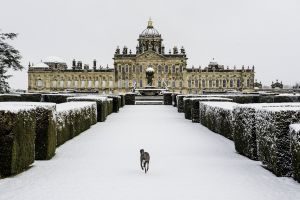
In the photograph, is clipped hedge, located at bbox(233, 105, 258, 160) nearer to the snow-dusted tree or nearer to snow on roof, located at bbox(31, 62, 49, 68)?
the snow-dusted tree

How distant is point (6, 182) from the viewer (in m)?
6.96

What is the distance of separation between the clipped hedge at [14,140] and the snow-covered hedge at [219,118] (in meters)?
5.51

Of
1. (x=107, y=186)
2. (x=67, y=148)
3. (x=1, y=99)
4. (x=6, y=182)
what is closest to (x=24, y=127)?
(x=6, y=182)

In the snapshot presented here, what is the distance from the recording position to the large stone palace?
3681 inches

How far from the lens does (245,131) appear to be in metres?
9.20

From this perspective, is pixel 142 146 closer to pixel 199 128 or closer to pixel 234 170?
pixel 234 170

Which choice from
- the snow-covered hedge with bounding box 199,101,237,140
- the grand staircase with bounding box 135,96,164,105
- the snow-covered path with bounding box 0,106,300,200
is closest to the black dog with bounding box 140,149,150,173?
the snow-covered path with bounding box 0,106,300,200

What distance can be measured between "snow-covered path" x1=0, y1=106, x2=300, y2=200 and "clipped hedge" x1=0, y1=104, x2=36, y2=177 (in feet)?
0.63

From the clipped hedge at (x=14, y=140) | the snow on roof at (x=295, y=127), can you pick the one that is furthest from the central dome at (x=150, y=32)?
the snow on roof at (x=295, y=127)

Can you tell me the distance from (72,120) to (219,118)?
426 cm

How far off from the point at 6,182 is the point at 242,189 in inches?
139

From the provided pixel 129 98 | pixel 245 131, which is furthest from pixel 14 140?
pixel 129 98

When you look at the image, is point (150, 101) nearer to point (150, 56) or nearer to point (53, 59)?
point (150, 56)

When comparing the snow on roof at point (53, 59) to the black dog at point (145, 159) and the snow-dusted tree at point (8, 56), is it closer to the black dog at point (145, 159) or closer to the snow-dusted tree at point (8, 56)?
the snow-dusted tree at point (8, 56)
